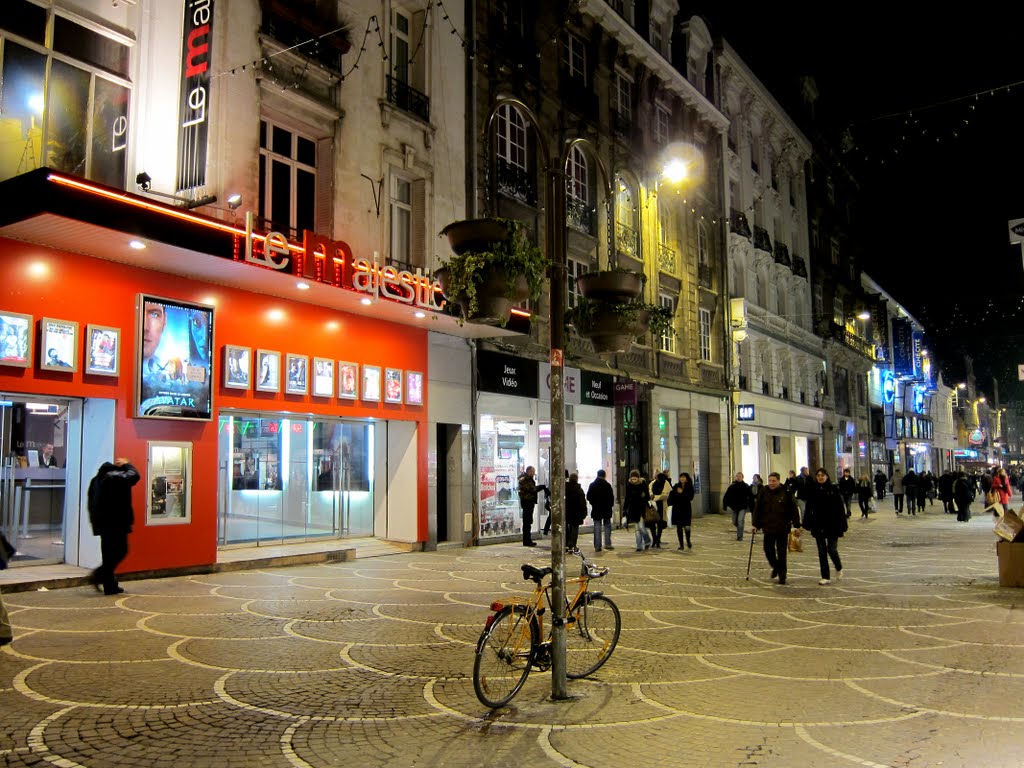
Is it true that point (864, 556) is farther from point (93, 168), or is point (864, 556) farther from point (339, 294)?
point (93, 168)

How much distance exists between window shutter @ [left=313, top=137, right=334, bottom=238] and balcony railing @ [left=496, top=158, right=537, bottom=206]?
522cm

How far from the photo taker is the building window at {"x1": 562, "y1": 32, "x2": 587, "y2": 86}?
23156 millimetres

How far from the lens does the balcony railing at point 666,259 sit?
26.8 m

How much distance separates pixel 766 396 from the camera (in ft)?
110

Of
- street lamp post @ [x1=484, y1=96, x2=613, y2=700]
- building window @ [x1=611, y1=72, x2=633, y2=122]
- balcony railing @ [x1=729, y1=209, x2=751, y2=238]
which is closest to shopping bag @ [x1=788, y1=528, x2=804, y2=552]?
street lamp post @ [x1=484, y1=96, x2=613, y2=700]

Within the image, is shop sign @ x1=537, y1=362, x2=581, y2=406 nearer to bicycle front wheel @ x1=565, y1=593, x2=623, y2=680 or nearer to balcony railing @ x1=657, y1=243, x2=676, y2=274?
balcony railing @ x1=657, y1=243, x2=676, y2=274

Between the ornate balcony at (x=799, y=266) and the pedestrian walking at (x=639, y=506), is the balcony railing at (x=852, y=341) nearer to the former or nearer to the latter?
the ornate balcony at (x=799, y=266)

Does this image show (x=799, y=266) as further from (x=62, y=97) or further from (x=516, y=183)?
(x=62, y=97)

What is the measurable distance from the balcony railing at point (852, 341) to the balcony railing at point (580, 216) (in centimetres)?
2344

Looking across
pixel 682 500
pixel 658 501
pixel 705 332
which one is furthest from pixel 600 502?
pixel 705 332

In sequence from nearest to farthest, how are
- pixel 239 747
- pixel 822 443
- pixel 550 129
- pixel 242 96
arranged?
pixel 239 747 → pixel 242 96 → pixel 550 129 → pixel 822 443

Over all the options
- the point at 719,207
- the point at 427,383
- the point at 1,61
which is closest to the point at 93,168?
the point at 1,61

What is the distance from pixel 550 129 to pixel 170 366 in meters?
13.2

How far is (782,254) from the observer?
36.8 metres
